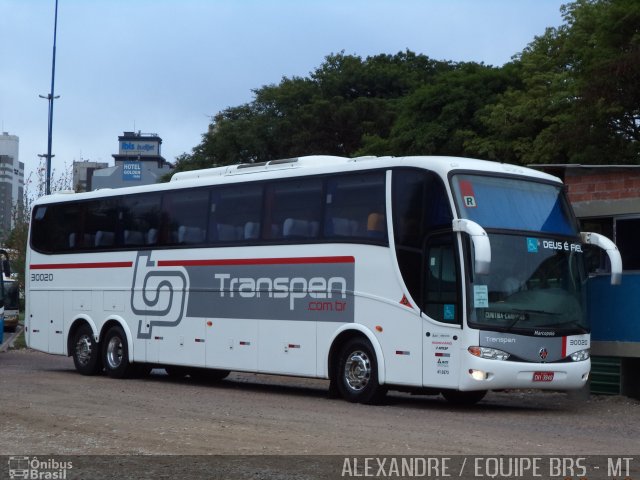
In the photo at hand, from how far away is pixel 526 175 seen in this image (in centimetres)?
1764

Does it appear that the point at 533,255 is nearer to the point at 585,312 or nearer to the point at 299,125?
the point at 585,312

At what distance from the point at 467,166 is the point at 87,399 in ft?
21.2

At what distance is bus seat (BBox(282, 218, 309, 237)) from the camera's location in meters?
19.0

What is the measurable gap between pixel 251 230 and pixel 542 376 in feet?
19.3

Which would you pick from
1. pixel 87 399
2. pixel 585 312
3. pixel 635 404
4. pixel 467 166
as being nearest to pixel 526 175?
pixel 467 166

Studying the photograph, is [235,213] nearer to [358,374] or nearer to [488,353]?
[358,374]

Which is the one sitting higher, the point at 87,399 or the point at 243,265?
the point at 243,265

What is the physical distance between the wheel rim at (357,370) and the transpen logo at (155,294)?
4.58 metres

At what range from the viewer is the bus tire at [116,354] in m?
23.2

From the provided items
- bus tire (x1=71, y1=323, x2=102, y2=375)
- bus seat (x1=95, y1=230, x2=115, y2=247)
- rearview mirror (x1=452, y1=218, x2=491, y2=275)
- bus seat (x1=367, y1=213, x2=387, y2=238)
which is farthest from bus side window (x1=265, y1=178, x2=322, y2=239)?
bus tire (x1=71, y1=323, x2=102, y2=375)

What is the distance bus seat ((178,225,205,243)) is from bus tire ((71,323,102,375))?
11.6 feet

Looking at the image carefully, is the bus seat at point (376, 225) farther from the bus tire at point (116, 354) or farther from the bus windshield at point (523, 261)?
the bus tire at point (116, 354)

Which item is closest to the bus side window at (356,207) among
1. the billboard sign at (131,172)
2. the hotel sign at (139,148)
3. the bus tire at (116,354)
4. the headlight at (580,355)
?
the headlight at (580,355)

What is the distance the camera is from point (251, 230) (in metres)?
20.1
